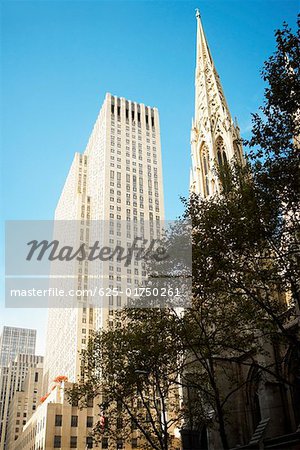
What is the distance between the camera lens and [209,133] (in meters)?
53.1

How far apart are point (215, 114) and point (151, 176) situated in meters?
61.5

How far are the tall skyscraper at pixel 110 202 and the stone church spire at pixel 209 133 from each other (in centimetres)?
4053

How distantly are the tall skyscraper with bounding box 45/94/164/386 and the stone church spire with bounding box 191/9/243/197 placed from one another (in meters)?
40.5

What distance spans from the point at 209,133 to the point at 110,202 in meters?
55.8

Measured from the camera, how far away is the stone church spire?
5066cm

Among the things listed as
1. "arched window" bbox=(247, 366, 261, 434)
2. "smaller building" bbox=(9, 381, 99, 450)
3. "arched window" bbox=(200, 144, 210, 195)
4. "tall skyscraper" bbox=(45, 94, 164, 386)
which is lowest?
"arched window" bbox=(247, 366, 261, 434)

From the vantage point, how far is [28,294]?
80.1 m

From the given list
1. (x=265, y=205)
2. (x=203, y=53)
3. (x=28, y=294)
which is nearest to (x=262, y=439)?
(x=265, y=205)

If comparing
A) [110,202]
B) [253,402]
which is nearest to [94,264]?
[110,202]

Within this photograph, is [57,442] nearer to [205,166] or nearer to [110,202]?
[205,166]

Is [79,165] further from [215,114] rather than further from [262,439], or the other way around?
[262,439]

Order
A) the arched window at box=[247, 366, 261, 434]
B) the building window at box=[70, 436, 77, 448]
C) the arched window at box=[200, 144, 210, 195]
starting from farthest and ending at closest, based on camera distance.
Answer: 1. the building window at box=[70, 436, 77, 448]
2. the arched window at box=[200, 144, 210, 195]
3. the arched window at box=[247, 366, 261, 434]

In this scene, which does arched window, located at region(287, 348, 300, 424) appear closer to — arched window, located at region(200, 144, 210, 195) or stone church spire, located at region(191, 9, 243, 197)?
stone church spire, located at region(191, 9, 243, 197)

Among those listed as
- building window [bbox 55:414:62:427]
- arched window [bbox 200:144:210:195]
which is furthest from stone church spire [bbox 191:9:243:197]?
building window [bbox 55:414:62:427]
